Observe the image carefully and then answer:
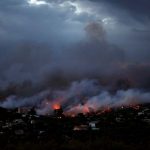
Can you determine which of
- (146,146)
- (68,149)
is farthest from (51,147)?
(146,146)

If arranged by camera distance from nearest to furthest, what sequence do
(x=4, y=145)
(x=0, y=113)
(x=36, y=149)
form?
1. (x=36, y=149)
2. (x=4, y=145)
3. (x=0, y=113)

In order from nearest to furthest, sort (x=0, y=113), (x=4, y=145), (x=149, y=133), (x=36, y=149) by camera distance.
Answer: (x=36, y=149)
(x=4, y=145)
(x=149, y=133)
(x=0, y=113)

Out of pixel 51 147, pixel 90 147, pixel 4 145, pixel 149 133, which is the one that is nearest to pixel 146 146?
pixel 90 147

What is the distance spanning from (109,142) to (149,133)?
29.8 ft

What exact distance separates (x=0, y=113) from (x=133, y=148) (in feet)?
120

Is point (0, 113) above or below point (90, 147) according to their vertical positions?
above

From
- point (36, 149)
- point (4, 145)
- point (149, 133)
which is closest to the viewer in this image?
point (36, 149)

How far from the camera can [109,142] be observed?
17422mm

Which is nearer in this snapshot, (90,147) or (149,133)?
(90,147)

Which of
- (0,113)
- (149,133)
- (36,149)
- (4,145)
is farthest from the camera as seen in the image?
(0,113)

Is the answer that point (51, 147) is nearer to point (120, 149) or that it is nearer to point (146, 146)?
point (120, 149)

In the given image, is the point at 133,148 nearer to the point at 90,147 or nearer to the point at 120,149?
the point at 120,149

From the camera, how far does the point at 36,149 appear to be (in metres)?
16.7

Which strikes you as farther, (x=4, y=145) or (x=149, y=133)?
(x=149, y=133)
